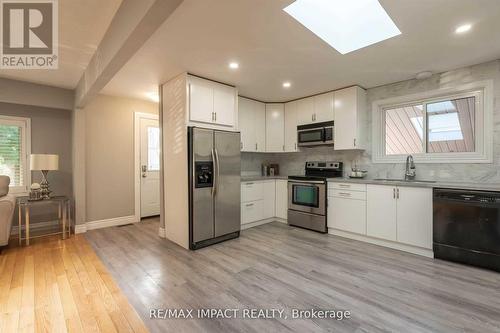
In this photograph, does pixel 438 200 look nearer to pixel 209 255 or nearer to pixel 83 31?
pixel 209 255

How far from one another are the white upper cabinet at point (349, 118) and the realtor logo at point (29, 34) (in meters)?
3.64

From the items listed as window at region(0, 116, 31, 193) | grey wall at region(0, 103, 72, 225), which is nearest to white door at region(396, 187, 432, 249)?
grey wall at region(0, 103, 72, 225)

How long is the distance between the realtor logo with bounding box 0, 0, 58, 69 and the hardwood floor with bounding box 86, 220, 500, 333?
252 cm

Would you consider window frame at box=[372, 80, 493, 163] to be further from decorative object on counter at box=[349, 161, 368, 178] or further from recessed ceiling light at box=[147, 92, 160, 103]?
recessed ceiling light at box=[147, 92, 160, 103]

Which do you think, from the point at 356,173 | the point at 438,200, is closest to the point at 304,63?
the point at 356,173

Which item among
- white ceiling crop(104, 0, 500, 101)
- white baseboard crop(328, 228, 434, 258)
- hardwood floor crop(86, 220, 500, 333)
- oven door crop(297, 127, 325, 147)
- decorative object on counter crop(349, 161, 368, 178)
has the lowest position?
hardwood floor crop(86, 220, 500, 333)

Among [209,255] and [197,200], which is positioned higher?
[197,200]

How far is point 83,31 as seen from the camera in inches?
89.7

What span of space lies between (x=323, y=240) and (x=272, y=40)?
278 cm

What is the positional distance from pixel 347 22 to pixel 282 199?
9.56 ft

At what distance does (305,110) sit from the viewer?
4.27 meters

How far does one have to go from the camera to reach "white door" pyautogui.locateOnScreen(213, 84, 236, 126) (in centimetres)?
342

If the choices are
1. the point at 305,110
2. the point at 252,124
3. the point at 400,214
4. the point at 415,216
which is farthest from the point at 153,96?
the point at 415,216

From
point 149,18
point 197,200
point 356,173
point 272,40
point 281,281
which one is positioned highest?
point 272,40
